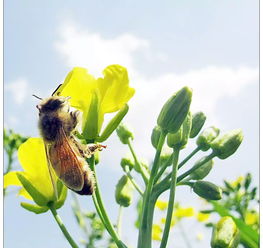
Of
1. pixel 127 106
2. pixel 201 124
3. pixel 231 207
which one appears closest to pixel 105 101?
pixel 127 106

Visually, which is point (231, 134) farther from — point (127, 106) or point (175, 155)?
point (127, 106)

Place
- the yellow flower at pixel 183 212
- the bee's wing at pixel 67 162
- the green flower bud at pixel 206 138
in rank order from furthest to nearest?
1. the yellow flower at pixel 183 212
2. the green flower bud at pixel 206 138
3. the bee's wing at pixel 67 162

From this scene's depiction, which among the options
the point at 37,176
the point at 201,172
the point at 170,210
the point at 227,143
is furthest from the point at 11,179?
the point at 227,143

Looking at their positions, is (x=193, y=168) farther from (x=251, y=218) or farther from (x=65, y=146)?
(x=251, y=218)

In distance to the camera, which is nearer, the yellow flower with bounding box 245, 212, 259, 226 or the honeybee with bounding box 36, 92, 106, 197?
the honeybee with bounding box 36, 92, 106, 197

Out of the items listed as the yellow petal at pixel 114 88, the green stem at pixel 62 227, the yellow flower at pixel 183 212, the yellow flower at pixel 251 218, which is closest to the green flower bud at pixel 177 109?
the yellow petal at pixel 114 88

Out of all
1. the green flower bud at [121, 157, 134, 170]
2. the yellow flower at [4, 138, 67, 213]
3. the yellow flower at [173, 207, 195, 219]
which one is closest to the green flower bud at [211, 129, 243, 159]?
the green flower bud at [121, 157, 134, 170]

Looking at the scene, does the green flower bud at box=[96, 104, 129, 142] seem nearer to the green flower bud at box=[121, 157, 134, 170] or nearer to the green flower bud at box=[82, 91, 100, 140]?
the green flower bud at box=[82, 91, 100, 140]

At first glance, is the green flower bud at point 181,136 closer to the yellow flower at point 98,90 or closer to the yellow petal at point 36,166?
the yellow flower at point 98,90
